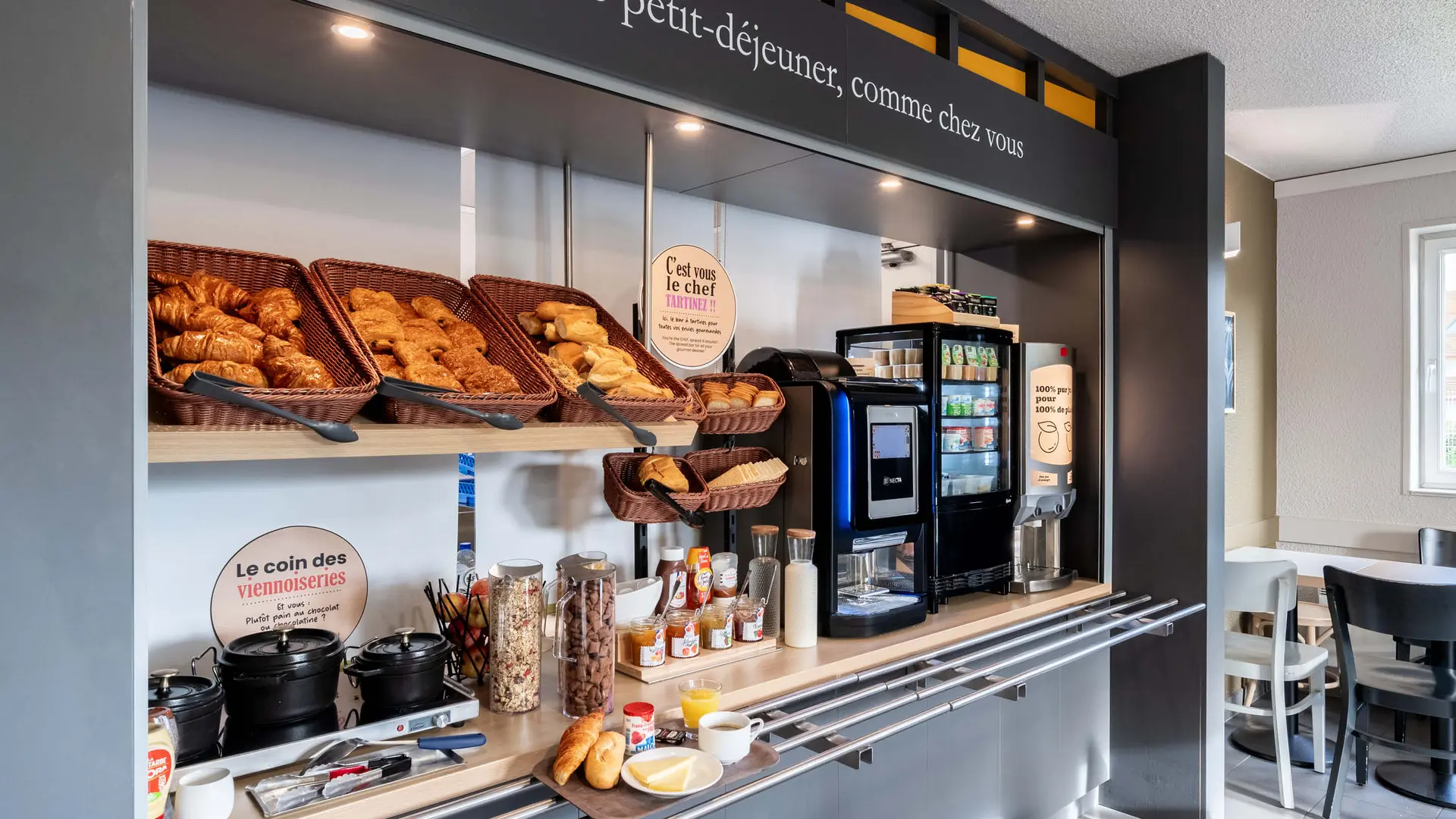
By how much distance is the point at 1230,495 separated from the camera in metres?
4.34

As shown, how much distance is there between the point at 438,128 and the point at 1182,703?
116 inches

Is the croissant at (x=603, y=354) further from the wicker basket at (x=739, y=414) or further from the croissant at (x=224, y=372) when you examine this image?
the croissant at (x=224, y=372)

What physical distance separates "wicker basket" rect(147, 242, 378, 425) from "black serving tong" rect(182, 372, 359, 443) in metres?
0.01

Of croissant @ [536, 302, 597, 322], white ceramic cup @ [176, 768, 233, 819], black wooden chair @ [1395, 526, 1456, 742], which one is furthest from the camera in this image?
black wooden chair @ [1395, 526, 1456, 742]

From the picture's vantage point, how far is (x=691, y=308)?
2.30 metres

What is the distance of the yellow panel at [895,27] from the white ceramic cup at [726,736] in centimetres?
160

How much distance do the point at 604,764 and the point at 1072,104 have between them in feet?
8.63

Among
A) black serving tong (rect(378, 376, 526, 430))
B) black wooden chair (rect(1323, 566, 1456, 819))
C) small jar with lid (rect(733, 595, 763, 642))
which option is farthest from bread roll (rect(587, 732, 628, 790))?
black wooden chair (rect(1323, 566, 1456, 819))

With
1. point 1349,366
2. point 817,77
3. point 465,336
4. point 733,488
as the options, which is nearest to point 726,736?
point 733,488

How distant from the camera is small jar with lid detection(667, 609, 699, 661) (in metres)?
1.88

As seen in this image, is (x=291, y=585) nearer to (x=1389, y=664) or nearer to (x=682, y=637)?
(x=682, y=637)

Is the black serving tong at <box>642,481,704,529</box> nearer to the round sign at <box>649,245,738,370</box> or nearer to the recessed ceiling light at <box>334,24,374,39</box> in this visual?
the round sign at <box>649,245,738,370</box>

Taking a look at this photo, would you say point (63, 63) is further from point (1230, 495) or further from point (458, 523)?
point (1230, 495)

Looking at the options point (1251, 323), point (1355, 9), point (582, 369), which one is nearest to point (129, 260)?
point (582, 369)
